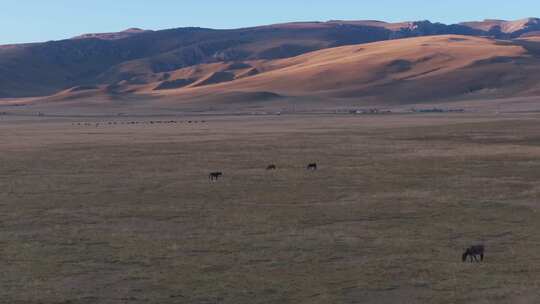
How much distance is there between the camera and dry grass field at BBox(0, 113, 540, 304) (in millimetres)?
16281

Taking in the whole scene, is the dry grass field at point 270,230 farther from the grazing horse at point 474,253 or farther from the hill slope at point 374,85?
the hill slope at point 374,85

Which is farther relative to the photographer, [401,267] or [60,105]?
[60,105]

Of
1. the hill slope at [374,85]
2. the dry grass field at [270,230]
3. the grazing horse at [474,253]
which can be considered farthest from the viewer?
the hill slope at [374,85]

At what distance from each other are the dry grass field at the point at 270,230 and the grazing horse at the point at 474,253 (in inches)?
7.8

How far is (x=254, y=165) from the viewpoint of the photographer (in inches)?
1596

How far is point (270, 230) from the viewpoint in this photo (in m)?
22.2

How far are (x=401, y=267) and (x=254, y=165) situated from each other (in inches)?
904

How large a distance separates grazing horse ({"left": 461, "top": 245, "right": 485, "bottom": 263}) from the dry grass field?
0.20 m

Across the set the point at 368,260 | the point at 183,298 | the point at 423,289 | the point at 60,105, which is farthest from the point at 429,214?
the point at 60,105

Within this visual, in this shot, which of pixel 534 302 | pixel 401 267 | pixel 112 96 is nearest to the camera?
pixel 534 302

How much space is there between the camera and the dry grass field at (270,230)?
53.4ft

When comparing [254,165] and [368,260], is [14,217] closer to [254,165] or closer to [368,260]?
[368,260]

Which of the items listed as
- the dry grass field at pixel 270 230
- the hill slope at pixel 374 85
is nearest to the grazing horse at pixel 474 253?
the dry grass field at pixel 270 230

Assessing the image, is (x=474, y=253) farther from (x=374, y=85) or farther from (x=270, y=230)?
(x=374, y=85)
